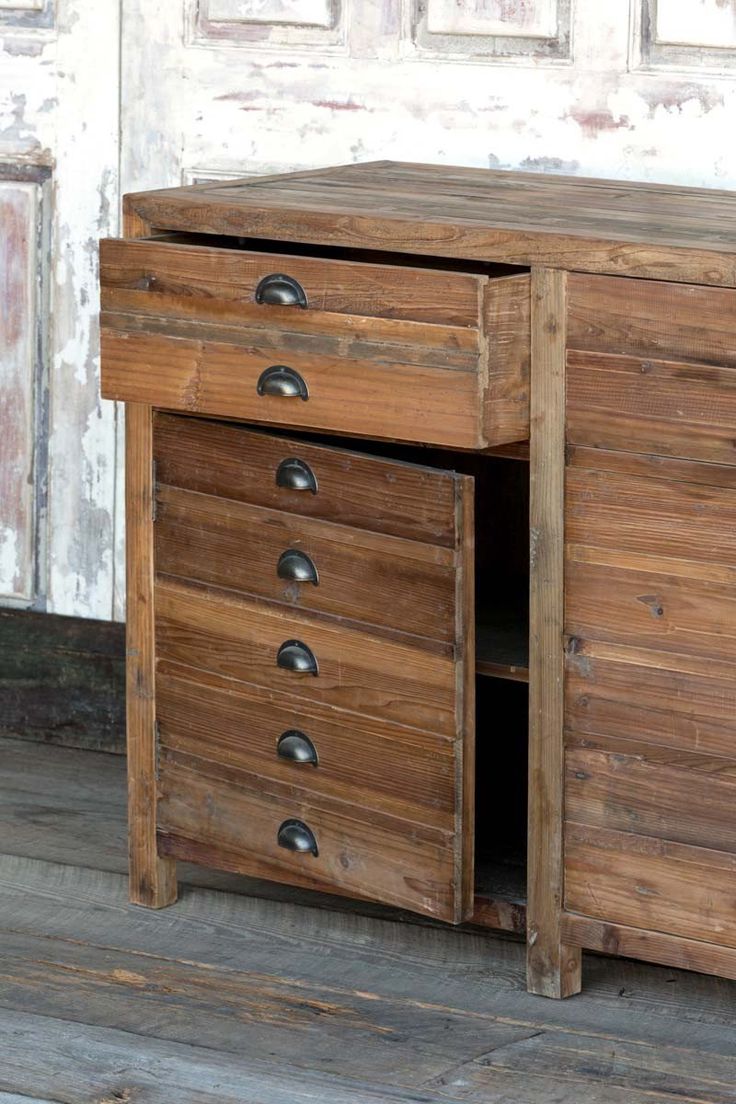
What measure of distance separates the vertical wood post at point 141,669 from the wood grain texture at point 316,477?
3 cm

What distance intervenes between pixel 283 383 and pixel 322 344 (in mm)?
65

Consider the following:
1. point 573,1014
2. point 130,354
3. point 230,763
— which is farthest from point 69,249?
point 573,1014

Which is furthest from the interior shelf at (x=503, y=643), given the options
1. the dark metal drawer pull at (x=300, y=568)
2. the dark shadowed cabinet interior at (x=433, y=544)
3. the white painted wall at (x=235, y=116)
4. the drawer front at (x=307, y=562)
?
the white painted wall at (x=235, y=116)

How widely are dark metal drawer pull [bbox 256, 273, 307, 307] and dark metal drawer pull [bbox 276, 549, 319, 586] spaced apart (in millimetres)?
287

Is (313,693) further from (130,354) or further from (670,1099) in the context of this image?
(670,1099)

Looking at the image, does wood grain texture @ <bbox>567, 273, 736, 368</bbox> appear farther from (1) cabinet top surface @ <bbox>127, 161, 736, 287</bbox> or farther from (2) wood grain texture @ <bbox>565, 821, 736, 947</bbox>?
(2) wood grain texture @ <bbox>565, 821, 736, 947</bbox>

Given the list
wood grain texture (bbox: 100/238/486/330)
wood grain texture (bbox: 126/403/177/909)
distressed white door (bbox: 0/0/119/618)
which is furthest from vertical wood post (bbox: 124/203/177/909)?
distressed white door (bbox: 0/0/119/618)

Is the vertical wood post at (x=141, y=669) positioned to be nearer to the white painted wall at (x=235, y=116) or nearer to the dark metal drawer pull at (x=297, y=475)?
the dark metal drawer pull at (x=297, y=475)

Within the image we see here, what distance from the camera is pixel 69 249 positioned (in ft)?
9.66

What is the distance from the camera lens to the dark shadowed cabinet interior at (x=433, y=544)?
6.58 ft

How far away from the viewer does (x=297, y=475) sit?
86.1 inches

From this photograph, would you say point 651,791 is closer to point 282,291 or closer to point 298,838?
point 298,838

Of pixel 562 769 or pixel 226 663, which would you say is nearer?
pixel 562 769

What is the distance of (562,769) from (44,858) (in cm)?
84
